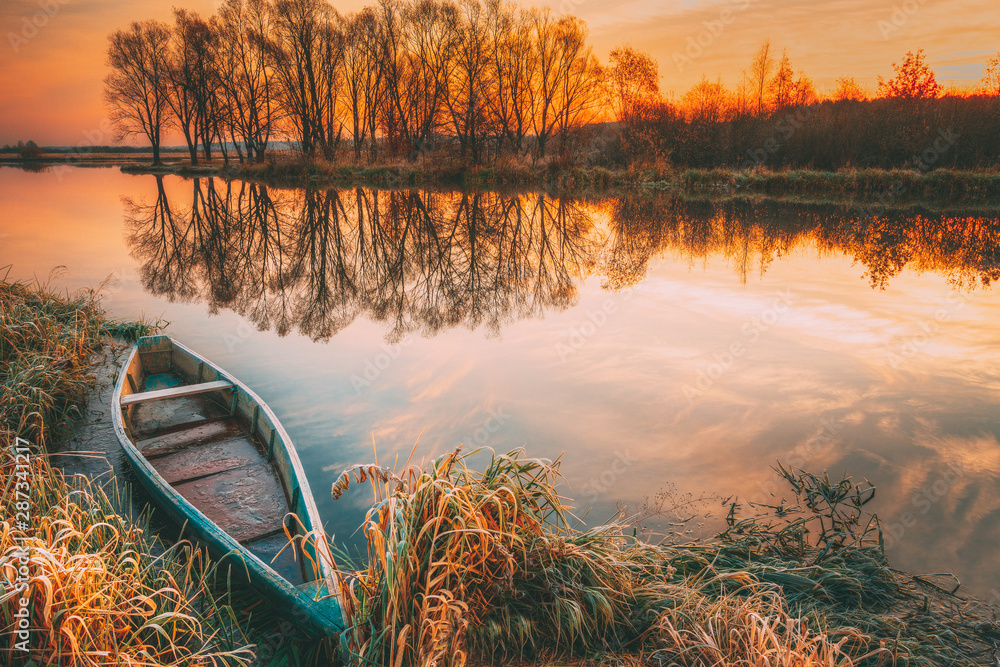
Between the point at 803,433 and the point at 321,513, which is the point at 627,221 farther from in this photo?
the point at 321,513

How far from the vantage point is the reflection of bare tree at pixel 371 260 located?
1129cm

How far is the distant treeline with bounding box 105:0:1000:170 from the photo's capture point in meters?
29.5

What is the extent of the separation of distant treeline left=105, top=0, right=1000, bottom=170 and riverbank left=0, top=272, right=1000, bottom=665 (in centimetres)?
3165

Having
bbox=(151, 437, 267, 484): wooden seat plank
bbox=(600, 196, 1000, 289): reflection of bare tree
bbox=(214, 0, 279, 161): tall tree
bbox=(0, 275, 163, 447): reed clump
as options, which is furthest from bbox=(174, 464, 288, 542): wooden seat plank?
bbox=(214, 0, 279, 161): tall tree

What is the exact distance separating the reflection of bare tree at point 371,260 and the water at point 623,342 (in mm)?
Answer: 112

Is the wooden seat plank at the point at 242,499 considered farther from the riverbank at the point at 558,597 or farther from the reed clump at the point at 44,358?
the reed clump at the point at 44,358

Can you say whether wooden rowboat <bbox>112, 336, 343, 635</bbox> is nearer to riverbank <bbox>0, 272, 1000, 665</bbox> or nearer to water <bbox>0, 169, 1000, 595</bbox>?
riverbank <bbox>0, 272, 1000, 665</bbox>

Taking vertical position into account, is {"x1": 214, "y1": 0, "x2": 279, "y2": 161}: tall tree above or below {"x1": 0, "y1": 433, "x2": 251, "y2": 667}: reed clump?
above

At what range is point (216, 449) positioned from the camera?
5836 millimetres

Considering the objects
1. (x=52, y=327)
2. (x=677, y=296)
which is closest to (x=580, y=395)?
(x=677, y=296)

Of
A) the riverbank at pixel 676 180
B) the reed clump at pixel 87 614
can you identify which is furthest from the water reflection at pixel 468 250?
the reed clump at pixel 87 614

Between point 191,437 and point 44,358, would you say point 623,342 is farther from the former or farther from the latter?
point 44,358

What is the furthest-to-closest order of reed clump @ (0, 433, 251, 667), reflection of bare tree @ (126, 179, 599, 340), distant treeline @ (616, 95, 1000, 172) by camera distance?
distant treeline @ (616, 95, 1000, 172)
reflection of bare tree @ (126, 179, 599, 340)
reed clump @ (0, 433, 251, 667)

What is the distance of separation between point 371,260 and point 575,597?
13195mm
